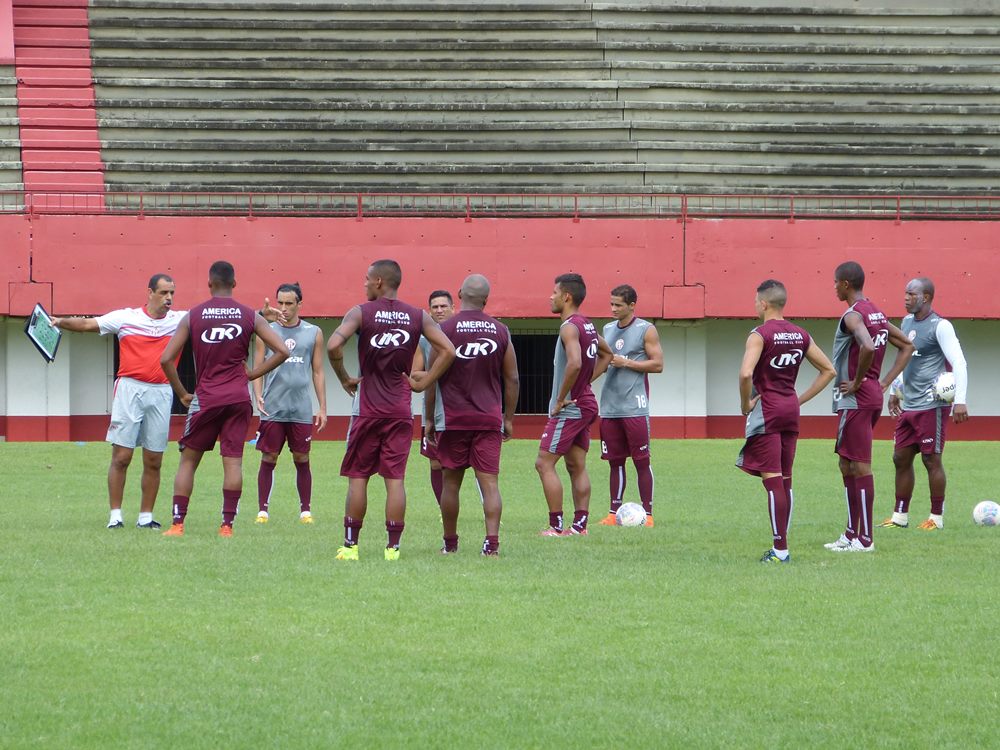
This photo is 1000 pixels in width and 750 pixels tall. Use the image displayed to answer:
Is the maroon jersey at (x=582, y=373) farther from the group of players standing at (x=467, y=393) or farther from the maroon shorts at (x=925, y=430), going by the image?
the maroon shorts at (x=925, y=430)

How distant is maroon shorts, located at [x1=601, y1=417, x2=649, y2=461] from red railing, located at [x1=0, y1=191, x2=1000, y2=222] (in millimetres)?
14195

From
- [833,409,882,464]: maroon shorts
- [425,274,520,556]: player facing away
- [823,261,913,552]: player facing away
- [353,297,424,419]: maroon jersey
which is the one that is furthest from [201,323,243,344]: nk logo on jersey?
[833,409,882,464]: maroon shorts

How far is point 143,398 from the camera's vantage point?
41.0 ft

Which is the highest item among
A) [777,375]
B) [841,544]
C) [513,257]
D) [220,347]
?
[513,257]

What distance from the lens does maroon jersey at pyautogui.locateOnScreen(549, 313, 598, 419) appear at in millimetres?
12406

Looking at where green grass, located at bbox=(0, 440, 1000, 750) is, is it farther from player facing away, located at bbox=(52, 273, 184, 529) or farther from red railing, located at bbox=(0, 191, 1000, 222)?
red railing, located at bbox=(0, 191, 1000, 222)

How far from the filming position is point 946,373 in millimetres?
13156

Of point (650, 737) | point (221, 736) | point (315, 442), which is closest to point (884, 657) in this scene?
point (650, 737)

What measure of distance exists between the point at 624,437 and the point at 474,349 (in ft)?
12.2

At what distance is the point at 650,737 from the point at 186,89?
28.6m

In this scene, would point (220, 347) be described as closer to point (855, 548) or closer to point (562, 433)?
point (562, 433)

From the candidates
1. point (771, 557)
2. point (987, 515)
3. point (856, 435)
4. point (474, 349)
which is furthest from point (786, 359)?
point (987, 515)

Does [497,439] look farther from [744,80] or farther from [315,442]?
[744,80]

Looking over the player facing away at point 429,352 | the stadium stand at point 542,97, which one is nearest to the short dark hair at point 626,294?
the player facing away at point 429,352
